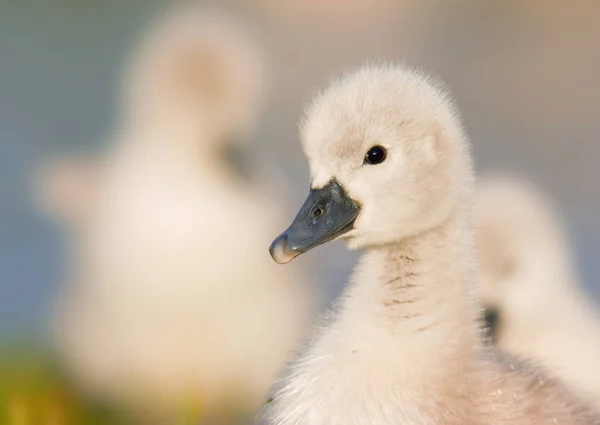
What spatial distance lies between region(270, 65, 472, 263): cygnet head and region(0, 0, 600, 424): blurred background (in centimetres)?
212

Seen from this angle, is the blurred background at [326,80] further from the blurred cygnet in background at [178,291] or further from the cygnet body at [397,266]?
the cygnet body at [397,266]

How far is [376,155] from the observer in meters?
2.35

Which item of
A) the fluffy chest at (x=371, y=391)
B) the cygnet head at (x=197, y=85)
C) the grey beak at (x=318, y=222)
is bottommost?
the fluffy chest at (x=371, y=391)

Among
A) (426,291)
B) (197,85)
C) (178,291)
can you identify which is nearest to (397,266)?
(426,291)

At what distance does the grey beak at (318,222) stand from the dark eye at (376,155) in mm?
82

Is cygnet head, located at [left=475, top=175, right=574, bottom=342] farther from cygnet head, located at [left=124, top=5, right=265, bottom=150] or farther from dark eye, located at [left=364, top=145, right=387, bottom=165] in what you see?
dark eye, located at [left=364, top=145, right=387, bottom=165]

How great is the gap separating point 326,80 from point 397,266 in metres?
2.57

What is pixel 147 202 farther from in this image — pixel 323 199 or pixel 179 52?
pixel 323 199

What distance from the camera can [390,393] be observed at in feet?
7.18

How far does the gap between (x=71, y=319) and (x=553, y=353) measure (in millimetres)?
1662

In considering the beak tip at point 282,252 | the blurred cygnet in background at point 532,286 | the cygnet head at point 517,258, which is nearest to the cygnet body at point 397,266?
the beak tip at point 282,252

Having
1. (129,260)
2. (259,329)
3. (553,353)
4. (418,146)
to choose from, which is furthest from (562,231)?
(418,146)

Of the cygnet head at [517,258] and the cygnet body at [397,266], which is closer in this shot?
the cygnet body at [397,266]

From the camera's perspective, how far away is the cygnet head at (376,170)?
231cm
